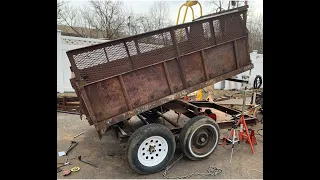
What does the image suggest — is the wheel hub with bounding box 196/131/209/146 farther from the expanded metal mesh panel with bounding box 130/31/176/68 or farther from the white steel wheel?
the expanded metal mesh panel with bounding box 130/31/176/68

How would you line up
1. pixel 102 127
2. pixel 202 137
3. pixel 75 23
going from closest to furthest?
1. pixel 102 127
2. pixel 202 137
3. pixel 75 23

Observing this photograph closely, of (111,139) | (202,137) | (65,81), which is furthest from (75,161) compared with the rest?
(65,81)

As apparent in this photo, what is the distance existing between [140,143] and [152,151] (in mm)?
343

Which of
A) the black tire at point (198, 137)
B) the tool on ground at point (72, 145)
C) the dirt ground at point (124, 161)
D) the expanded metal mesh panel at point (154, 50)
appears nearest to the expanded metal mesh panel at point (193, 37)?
the expanded metal mesh panel at point (154, 50)

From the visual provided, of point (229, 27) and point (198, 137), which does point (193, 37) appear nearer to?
point (229, 27)

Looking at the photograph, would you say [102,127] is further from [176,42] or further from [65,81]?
[65,81]

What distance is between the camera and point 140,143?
3725 millimetres

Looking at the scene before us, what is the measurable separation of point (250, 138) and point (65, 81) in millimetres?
9770

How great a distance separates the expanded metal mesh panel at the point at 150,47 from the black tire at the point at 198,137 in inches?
55.6

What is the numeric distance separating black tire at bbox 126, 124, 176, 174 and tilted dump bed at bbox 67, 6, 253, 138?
15.3 inches

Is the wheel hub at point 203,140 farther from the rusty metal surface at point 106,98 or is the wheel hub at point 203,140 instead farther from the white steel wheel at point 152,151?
the rusty metal surface at point 106,98

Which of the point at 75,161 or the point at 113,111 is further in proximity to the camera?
the point at 75,161

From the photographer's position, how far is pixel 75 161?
4.45m

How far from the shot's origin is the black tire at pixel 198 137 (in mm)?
4141
